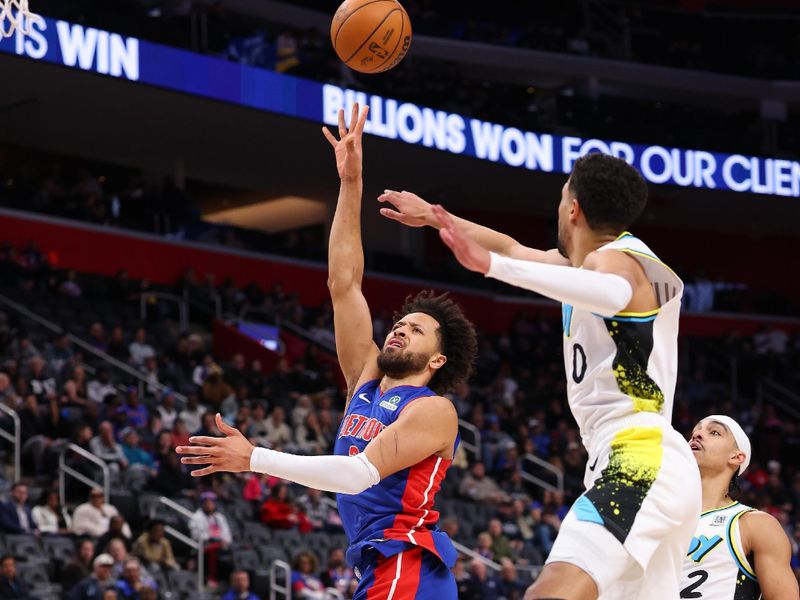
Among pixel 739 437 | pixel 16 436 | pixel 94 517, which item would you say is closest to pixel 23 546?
pixel 94 517

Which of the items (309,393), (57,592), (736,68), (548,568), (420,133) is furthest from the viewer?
(736,68)

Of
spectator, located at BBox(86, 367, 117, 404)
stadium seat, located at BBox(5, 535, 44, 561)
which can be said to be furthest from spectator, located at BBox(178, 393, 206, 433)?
stadium seat, located at BBox(5, 535, 44, 561)

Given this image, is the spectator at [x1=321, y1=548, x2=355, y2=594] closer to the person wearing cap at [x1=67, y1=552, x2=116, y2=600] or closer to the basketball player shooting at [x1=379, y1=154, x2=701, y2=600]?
the person wearing cap at [x1=67, y1=552, x2=116, y2=600]

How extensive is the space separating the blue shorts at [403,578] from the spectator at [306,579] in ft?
26.1

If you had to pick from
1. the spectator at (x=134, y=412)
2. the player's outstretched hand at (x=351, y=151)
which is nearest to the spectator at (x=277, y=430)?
the spectator at (x=134, y=412)

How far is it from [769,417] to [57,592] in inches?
625

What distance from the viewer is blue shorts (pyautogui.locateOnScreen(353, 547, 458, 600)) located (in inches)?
200

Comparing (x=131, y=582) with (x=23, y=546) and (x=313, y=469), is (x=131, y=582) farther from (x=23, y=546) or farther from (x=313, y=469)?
(x=313, y=469)

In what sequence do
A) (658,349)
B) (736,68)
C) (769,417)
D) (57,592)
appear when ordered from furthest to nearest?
(736,68) → (769,417) → (57,592) → (658,349)

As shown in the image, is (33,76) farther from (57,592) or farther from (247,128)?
(57,592)

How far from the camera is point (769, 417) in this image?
Answer: 78.9 feet

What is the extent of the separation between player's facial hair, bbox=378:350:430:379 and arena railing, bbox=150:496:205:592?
7897 millimetres

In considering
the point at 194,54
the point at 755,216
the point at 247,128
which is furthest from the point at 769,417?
the point at 194,54

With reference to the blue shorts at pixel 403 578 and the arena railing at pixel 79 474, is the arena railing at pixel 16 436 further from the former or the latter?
the blue shorts at pixel 403 578
